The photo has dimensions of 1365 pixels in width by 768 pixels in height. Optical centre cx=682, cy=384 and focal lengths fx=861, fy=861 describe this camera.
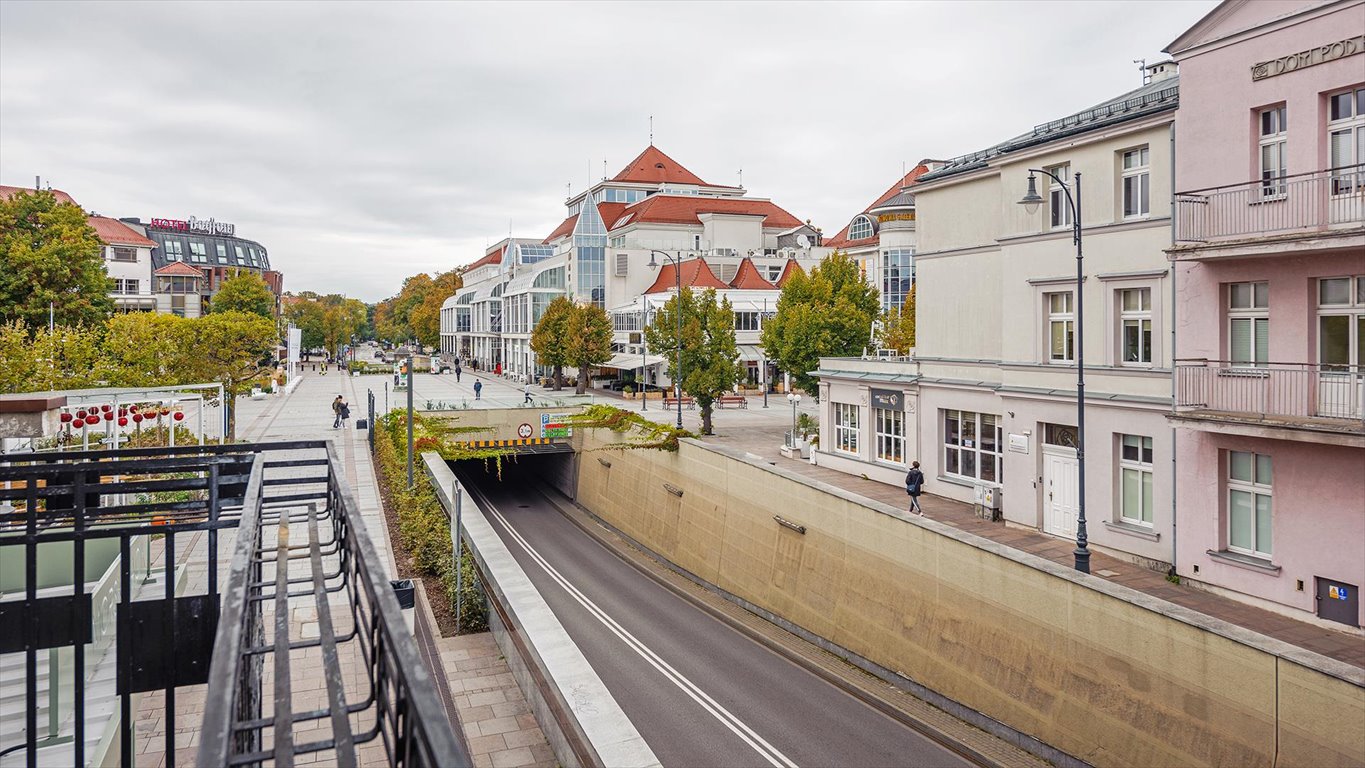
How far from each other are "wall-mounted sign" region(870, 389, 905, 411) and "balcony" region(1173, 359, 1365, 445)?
380 inches

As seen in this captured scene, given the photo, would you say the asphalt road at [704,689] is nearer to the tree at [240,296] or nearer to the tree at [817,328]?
the tree at [817,328]

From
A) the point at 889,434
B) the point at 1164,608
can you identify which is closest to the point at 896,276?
the point at 889,434

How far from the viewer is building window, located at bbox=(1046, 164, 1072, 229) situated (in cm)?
1955

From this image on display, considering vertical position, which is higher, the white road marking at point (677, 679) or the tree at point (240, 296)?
the tree at point (240, 296)

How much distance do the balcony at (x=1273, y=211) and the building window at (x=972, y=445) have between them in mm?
7555

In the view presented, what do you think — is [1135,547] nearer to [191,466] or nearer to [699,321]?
[191,466]

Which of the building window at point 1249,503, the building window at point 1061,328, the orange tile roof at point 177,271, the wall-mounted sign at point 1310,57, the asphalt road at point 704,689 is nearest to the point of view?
the wall-mounted sign at point 1310,57

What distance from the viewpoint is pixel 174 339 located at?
33.2m

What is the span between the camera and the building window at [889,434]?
2552 centimetres

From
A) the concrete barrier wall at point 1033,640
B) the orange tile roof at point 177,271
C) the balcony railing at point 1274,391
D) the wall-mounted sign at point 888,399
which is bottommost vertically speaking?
the concrete barrier wall at point 1033,640

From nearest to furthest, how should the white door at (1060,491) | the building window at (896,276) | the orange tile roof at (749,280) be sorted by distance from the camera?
the white door at (1060,491), the building window at (896,276), the orange tile roof at (749,280)

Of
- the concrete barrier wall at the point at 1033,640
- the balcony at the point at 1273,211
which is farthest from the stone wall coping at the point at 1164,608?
the balcony at the point at 1273,211

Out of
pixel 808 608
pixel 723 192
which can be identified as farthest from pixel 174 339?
pixel 723 192

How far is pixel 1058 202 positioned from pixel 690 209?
2246 inches
